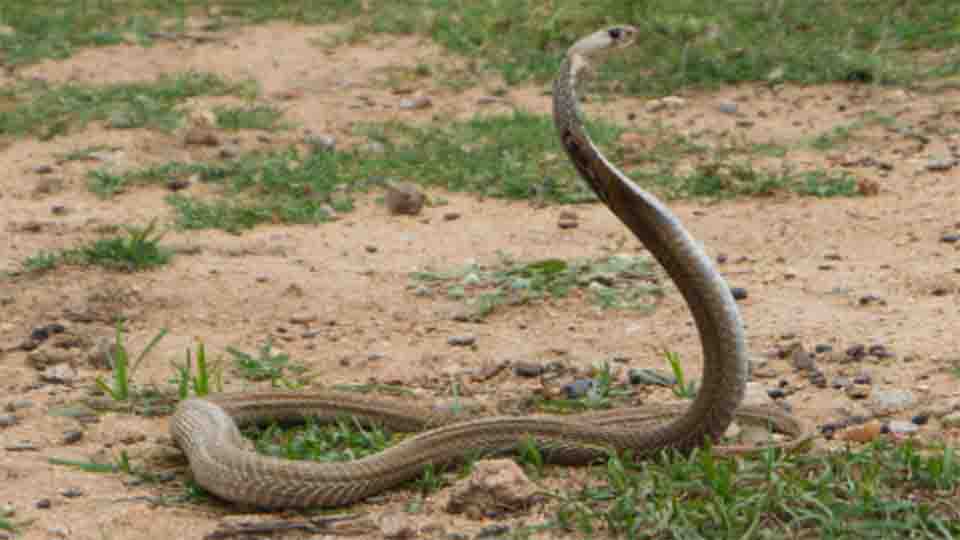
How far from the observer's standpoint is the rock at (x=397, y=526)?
12.0 ft

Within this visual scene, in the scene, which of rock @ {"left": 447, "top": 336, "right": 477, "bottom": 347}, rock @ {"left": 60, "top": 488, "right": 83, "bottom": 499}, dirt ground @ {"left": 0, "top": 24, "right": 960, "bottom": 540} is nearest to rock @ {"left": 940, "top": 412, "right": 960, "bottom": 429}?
dirt ground @ {"left": 0, "top": 24, "right": 960, "bottom": 540}

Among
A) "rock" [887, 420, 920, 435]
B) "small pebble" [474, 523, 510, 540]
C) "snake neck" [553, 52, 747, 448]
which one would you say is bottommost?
"rock" [887, 420, 920, 435]

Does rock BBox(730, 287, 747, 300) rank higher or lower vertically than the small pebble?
lower

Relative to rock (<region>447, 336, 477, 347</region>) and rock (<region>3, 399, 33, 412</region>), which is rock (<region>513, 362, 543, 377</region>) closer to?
rock (<region>447, 336, 477, 347</region>)

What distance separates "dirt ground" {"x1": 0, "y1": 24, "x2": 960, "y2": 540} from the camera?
14.7ft

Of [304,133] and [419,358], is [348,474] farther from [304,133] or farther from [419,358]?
[304,133]

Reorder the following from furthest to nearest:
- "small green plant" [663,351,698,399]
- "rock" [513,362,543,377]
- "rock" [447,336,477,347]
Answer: "rock" [447,336,477,347], "rock" [513,362,543,377], "small green plant" [663,351,698,399]

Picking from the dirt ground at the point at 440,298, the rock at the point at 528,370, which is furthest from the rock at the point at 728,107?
the rock at the point at 528,370

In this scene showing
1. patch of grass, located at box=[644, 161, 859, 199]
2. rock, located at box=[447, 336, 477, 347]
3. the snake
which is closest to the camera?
the snake

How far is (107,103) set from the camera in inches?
356

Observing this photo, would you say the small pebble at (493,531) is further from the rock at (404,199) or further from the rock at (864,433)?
the rock at (404,199)

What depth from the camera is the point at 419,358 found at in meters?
5.27

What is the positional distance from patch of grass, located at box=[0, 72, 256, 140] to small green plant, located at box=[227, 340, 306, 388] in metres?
3.65

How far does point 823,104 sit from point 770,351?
382 cm
